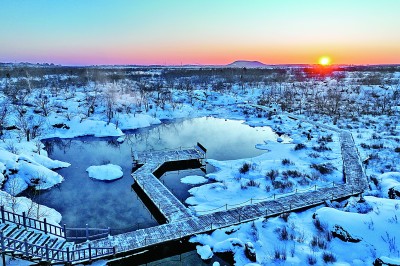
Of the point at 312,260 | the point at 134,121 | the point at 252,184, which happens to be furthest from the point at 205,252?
the point at 134,121

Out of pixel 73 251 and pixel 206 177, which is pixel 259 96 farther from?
pixel 73 251

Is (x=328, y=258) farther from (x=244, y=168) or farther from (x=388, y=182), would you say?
(x=244, y=168)

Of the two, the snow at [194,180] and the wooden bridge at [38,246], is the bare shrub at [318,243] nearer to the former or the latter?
the wooden bridge at [38,246]

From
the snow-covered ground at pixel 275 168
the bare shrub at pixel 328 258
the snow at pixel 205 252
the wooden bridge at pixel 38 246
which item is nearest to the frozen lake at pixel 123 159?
the snow-covered ground at pixel 275 168

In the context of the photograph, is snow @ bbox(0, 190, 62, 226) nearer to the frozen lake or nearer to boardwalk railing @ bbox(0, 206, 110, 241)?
the frozen lake

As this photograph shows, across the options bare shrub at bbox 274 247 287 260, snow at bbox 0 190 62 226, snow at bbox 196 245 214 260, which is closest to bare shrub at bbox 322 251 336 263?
bare shrub at bbox 274 247 287 260

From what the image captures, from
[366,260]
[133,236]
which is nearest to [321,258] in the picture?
[366,260]

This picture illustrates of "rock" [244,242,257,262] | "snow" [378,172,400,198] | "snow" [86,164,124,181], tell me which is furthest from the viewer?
"snow" [86,164,124,181]
